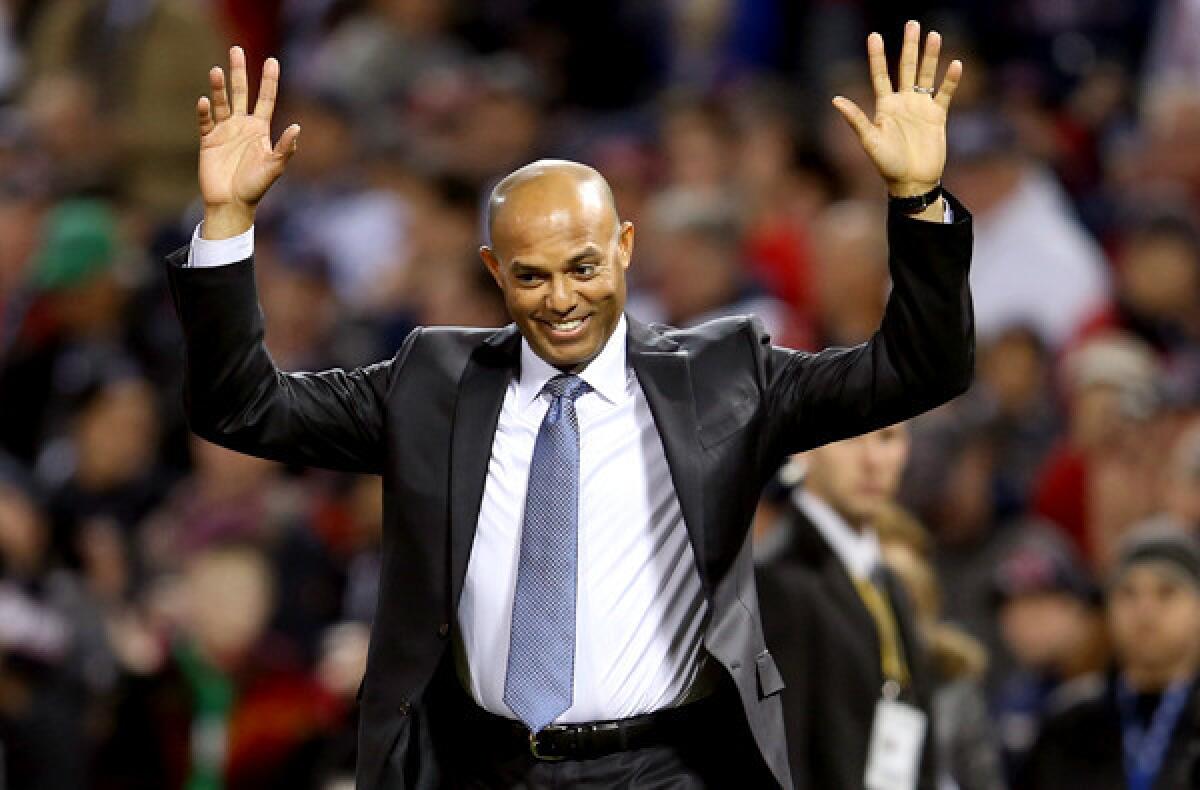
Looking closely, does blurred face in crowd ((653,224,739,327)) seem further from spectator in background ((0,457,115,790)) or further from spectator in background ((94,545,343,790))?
spectator in background ((0,457,115,790))

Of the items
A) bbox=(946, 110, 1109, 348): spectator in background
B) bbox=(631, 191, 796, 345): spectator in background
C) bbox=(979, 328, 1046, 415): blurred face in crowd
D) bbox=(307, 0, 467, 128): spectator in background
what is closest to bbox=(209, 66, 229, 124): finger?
bbox=(631, 191, 796, 345): spectator in background

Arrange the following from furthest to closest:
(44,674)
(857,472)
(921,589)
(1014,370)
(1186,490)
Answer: (1014,370) < (44,674) < (1186,490) < (921,589) < (857,472)

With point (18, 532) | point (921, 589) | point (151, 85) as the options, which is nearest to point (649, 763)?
point (921, 589)

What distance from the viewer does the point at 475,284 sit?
9516 mm

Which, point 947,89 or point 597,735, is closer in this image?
point 947,89

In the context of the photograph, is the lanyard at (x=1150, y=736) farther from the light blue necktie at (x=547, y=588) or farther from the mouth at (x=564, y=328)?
the mouth at (x=564, y=328)

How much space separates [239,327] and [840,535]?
6.38 ft

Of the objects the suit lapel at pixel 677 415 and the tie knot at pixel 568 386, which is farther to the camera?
the tie knot at pixel 568 386

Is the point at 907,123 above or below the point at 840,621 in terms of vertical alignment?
above

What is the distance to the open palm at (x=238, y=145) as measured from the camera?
155 inches

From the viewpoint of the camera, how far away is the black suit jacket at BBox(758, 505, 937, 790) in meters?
5.11

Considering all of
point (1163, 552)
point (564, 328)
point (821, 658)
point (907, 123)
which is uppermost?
point (907, 123)

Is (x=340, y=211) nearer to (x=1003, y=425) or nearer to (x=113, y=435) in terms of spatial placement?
(x=113, y=435)

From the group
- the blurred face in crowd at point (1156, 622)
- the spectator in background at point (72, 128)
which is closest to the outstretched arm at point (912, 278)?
the blurred face in crowd at point (1156, 622)
